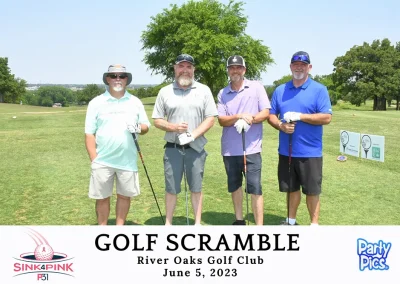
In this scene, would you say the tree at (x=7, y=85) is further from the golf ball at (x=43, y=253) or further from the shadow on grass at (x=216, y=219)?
the golf ball at (x=43, y=253)

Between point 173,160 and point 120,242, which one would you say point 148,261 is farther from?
point 173,160

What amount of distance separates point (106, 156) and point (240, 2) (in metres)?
48.7

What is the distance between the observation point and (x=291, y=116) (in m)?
4.54

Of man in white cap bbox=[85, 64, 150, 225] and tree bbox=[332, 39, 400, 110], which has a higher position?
tree bbox=[332, 39, 400, 110]

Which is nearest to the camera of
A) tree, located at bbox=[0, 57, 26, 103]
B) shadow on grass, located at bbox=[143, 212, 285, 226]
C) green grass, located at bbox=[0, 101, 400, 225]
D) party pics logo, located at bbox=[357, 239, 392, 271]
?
party pics logo, located at bbox=[357, 239, 392, 271]

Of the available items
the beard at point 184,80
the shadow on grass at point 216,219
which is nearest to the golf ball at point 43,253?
the beard at point 184,80

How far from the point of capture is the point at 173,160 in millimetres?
4746

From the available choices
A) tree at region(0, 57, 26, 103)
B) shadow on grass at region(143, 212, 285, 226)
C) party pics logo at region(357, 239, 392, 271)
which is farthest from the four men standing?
tree at region(0, 57, 26, 103)

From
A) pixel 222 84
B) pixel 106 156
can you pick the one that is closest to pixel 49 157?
pixel 106 156

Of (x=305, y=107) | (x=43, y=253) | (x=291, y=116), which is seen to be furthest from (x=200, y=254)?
(x=305, y=107)

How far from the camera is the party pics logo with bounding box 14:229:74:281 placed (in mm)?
3127

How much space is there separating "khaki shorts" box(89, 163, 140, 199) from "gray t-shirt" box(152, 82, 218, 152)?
2.11ft

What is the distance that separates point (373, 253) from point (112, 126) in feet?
8.90

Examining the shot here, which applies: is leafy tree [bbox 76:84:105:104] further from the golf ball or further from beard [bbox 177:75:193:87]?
the golf ball
